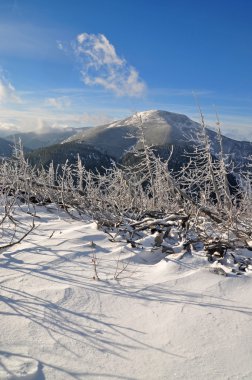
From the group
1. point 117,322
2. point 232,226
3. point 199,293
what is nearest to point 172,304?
point 199,293

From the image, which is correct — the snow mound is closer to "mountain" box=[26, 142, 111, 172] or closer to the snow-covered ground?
the snow-covered ground

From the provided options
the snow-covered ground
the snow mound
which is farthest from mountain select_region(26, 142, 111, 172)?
the snow mound

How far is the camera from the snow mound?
6.13 feet

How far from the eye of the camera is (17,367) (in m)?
1.93

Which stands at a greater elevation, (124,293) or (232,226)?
(232,226)

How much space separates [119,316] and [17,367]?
820 mm

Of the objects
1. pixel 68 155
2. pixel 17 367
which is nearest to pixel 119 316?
pixel 17 367

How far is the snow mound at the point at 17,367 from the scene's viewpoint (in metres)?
1.87

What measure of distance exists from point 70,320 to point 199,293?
1.06 meters

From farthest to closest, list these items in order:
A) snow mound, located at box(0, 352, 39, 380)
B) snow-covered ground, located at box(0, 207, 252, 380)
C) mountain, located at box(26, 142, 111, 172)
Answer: mountain, located at box(26, 142, 111, 172), snow-covered ground, located at box(0, 207, 252, 380), snow mound, located at box(0, 352, 39, 380)

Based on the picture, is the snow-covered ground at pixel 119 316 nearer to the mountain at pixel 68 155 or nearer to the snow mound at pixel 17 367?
the snow mound at pixel 17 367

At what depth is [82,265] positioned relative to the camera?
11.1 ft

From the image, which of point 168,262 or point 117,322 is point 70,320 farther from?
point 168,262

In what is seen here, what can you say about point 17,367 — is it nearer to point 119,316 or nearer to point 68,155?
point 119,316
